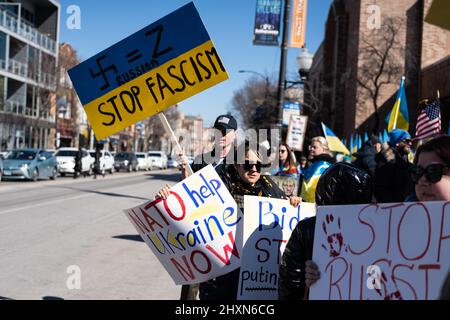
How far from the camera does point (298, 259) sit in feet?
8.38

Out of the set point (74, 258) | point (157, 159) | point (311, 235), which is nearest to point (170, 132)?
point (311, 235)

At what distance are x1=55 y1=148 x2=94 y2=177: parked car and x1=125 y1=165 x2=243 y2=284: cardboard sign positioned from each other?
31130mm

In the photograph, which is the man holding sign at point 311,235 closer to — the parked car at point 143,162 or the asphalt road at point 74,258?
the asphalt road at point 74,258

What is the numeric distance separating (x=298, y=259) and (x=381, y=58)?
28.2 m

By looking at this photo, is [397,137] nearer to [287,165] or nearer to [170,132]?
[287,165]

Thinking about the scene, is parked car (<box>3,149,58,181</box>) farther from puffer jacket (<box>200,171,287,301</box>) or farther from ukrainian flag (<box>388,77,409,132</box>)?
puffer jacket (<box>200,171,287,301</box>)

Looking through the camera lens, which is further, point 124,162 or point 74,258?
point 124,162

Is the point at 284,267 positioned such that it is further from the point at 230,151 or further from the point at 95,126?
the point at 95,126

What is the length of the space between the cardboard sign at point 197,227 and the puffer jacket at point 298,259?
38.6 inches

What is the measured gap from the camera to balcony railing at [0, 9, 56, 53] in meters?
43.1

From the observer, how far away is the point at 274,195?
3.81 m

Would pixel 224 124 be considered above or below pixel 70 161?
above

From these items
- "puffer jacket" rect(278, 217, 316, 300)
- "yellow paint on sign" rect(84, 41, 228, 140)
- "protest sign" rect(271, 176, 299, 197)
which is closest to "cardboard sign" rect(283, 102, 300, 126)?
"protest sign" rect(271, 176, 299, 197)
